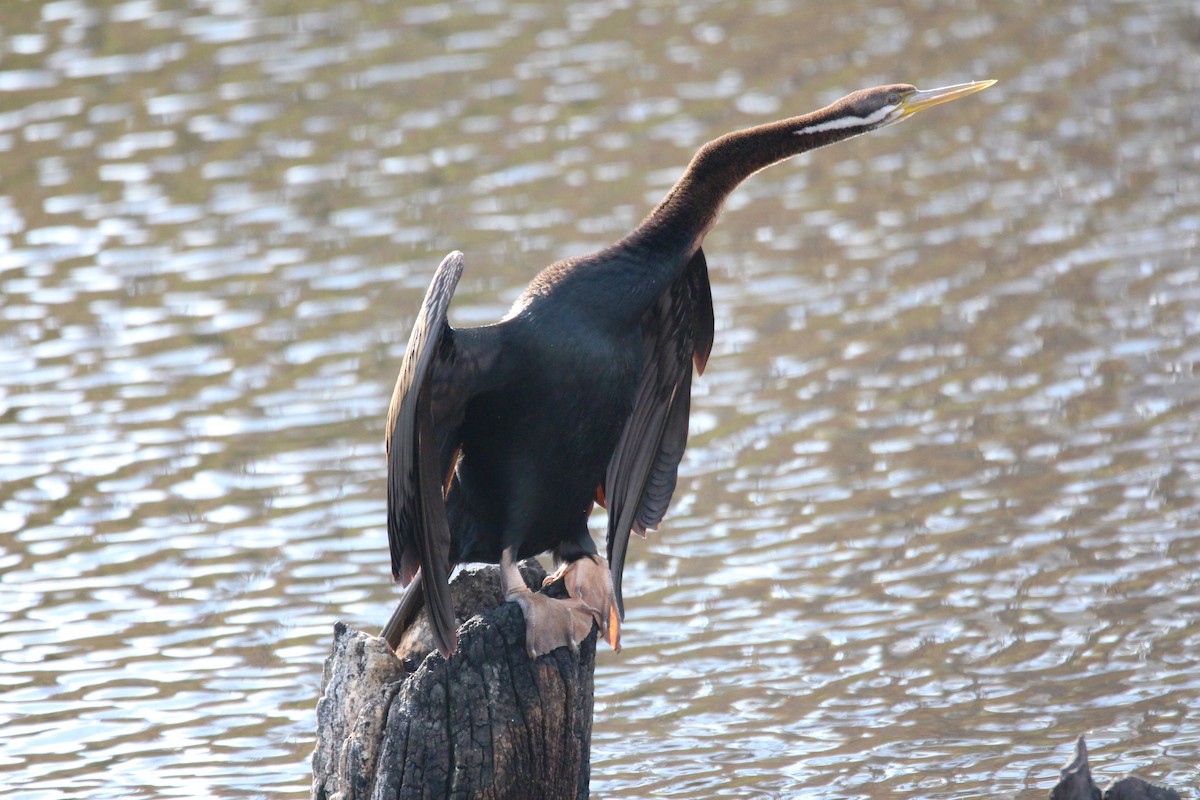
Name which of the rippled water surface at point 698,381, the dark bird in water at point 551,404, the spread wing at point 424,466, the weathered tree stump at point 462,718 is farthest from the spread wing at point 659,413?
the rippled water surface at point 698,381

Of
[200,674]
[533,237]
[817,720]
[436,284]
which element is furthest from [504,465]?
[533,237]

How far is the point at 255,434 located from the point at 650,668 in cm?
268

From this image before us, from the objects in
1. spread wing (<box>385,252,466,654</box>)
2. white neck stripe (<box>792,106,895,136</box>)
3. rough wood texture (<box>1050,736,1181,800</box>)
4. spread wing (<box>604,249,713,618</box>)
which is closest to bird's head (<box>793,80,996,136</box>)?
white neck stripe (<box>792,106,895,136</box>)

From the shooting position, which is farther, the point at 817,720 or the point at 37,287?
the point at 37,287

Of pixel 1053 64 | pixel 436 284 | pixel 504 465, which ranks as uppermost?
pixel 436 284

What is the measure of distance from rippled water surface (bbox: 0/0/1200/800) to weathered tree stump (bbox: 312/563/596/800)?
3.85 ft

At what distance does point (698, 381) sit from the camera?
913 centimetres

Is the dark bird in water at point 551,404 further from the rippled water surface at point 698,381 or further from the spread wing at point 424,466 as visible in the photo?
the rippled water surface at point 698,381

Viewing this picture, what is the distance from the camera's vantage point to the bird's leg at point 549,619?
16.0 ft

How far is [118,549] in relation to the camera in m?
7.85

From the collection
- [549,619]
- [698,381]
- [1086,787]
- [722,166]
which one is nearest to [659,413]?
[722,166]

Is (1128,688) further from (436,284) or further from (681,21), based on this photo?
(681,21)

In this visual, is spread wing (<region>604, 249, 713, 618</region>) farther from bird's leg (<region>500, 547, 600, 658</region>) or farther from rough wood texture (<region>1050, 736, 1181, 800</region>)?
rough wood texture (<region>1050, 736, 1181, 800</region>)

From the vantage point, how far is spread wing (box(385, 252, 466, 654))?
4.71 m
